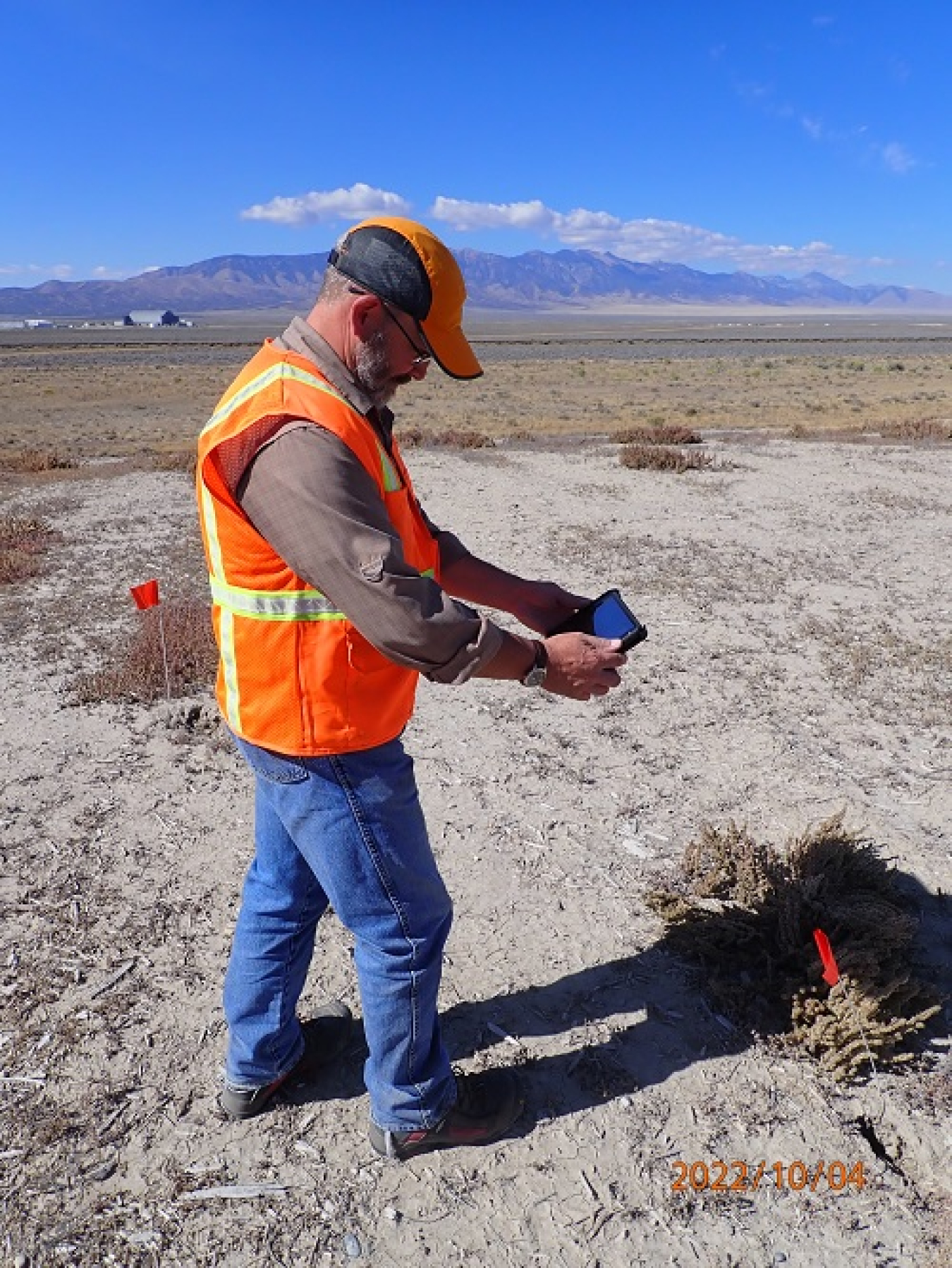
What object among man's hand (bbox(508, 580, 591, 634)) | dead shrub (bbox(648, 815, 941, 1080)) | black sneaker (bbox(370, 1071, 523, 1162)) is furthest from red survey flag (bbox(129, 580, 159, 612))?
black sneaker (bbox(370, 1071, 523, 1162))

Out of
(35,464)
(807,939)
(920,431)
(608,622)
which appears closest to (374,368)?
(608,622)

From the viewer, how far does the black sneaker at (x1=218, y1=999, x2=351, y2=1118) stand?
8.66 feet

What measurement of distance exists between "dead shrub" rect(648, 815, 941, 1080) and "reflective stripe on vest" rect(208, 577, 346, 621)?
81.0 inches

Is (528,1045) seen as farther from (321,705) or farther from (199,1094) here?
(321,705)

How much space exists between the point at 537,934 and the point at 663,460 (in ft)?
33.8

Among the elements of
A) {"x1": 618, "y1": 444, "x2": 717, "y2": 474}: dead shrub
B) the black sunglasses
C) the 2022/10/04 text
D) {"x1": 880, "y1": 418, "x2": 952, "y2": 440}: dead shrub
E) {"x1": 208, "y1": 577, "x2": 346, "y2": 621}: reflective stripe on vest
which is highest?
the black sunglasses

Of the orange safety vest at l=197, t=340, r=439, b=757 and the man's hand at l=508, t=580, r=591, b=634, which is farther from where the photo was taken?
the man's hand at l=508, t=580, r=591, b=634

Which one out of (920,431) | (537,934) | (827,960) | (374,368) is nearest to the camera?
(374,368)

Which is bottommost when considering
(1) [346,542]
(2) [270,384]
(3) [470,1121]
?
(3) [470,1121]

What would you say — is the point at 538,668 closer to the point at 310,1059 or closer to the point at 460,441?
the point at 310,1059

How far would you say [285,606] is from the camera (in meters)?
1.95

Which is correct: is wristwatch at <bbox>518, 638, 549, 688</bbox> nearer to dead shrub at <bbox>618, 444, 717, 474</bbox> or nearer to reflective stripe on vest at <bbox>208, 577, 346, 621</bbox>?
reflective stripe on vest at <bbox>208, 577, 346, 621</bbox>

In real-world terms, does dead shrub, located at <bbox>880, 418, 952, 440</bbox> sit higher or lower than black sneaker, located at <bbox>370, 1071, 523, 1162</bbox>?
higher

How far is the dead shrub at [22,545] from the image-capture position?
7.88m
